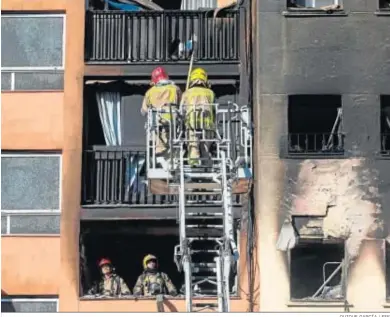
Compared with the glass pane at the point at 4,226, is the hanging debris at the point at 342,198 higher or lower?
higher

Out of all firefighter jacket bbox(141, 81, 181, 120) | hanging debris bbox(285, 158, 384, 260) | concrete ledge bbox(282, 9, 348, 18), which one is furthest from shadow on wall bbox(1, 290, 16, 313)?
concrete ledge bbox(282, 9, 348, 18)

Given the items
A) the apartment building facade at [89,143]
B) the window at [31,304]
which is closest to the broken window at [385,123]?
the apartment building facade at [89,143]

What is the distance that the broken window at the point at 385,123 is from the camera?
21.3 meters

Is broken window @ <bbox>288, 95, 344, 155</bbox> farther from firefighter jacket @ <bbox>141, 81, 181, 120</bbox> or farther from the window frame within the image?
firefighter jacket @ <bbox>141, 81, 181, 120</bbox>

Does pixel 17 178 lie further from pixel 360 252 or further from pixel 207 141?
pixel 360 252

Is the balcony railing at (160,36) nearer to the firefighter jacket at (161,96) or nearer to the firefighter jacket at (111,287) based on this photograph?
the firefighter jacket at (161,96)

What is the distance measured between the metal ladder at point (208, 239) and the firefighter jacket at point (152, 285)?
0.55 m

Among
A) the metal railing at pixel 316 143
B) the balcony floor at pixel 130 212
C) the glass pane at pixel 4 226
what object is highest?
the metal railing at pixel 316 143

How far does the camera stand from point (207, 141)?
19.2 metres

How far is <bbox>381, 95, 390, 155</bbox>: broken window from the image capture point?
21344mm

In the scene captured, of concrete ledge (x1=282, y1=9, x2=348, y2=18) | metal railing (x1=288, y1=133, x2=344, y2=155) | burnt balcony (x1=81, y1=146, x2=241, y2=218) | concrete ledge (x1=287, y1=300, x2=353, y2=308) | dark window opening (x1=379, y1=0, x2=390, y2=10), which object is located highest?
dark window opening (x1=379, y1=0, x2=390, y2=10)

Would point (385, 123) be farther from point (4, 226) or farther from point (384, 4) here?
point (4, 226)

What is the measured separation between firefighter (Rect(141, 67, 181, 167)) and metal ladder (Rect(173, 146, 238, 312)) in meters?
0.66

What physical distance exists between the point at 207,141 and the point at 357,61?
3379mm
